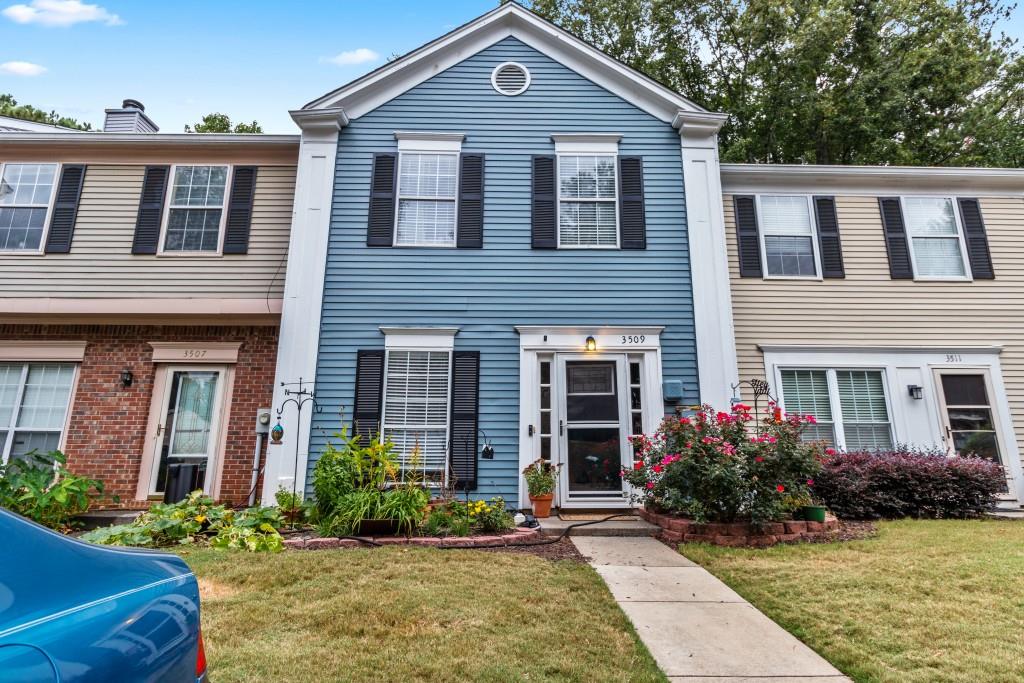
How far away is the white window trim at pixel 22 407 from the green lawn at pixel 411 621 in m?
4.67

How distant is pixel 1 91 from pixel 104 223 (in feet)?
89.0

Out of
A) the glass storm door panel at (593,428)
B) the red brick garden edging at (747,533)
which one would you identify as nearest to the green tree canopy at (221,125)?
the glass storm door panel at (593,428)

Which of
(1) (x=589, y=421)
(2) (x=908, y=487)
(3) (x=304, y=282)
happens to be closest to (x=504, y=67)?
(3) (x=304, y=282)

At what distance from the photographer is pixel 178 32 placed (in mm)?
10930

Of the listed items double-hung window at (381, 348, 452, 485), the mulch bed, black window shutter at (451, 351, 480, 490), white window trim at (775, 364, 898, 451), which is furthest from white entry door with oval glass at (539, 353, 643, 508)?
white window trim at (775, 364, 898, 451)

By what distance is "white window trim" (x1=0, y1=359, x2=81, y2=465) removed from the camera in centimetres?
743

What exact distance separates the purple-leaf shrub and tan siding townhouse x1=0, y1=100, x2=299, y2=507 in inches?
310

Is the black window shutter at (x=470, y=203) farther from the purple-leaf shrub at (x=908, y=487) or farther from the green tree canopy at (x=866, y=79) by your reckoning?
the green tree canopy at (x=866, y=79)

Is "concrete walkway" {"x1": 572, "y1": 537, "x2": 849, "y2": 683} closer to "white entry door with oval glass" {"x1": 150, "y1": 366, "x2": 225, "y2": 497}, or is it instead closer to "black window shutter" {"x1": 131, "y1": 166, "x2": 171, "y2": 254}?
"white entry door with oval glass" {"x1": 150, "y1": 366, "x2": 225, "y2": 497}

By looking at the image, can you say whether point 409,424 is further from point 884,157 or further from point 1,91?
point 1,91

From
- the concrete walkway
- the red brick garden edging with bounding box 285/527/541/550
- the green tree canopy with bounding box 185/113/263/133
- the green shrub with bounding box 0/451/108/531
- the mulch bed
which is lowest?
the concrete walkway

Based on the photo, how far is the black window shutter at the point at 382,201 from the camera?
25.0 ft

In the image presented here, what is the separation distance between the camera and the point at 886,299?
8430 millimetres

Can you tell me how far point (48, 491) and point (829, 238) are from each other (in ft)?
38.1
